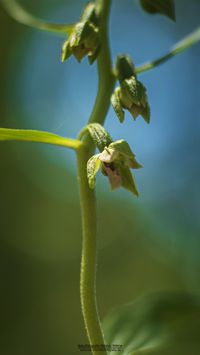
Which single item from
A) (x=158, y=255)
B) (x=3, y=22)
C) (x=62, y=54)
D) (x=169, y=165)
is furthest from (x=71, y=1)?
(x=62, y=54)

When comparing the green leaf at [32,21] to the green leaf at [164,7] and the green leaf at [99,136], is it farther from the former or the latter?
the green leaf at [99,136]

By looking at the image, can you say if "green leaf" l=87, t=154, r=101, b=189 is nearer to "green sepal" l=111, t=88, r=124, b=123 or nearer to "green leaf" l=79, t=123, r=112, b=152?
"green leaf" l=79, t=123, r=112, b=152

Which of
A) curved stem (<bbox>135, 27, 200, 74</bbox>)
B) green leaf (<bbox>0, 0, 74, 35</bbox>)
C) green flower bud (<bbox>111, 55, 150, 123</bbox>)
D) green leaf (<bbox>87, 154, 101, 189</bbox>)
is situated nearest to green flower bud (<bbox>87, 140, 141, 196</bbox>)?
green leaf (<bbox>87, 154, 101, 189</bbox>)

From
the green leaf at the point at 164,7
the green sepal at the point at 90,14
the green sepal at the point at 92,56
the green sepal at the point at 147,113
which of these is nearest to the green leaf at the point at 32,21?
the green sepal at the point at 90,14

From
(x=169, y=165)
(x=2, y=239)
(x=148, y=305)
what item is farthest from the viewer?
(x=2, y=239)

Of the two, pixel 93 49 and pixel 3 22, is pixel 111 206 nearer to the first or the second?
pixel 3 22

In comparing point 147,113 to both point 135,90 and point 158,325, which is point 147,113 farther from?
point 158,325

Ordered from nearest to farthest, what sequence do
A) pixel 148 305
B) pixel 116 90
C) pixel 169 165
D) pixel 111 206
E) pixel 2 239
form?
pixel 116 90
pixel 148 305
pixel 169 165
pixel 2 239
pixel 111 206
